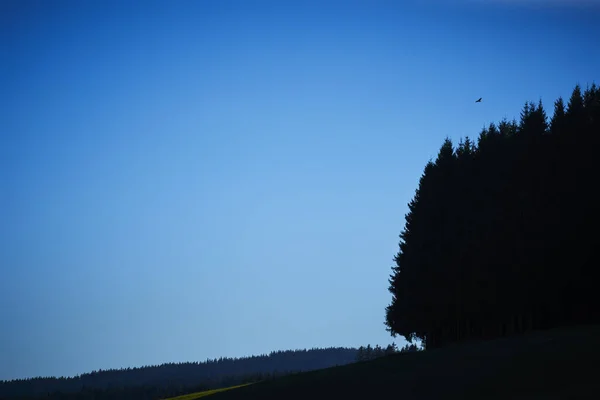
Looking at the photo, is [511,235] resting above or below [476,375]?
above

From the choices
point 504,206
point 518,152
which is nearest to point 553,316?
point 504,206

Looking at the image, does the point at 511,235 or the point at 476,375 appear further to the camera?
the point at 511,235

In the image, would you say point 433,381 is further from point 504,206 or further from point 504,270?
point 504,206

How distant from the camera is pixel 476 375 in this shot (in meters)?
32.9

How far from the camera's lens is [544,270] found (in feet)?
155

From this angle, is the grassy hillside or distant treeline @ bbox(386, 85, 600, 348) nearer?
the grassy hillside

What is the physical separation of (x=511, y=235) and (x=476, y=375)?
1921 centimetres

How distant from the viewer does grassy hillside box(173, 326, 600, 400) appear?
93.8 feet

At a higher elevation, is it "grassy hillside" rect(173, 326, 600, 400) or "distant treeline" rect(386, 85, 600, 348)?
"distant treeline" rect(386, 85, 600, 348)

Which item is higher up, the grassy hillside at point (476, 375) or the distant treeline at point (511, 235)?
the distant treeline at point (511, 235)

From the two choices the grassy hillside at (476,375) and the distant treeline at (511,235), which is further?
the distant treeline at (511,235)

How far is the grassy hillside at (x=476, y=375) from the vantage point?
93.8ft

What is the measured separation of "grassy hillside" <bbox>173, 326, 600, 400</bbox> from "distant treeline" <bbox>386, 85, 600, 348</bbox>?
6.76m

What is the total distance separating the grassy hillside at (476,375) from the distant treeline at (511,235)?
6.76 metres
